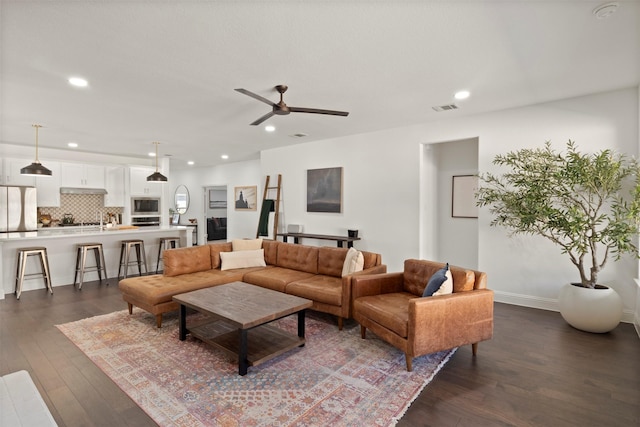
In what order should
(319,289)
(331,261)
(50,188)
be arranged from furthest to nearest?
(50,188), (331,261), (319,289)

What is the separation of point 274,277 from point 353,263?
1.08m

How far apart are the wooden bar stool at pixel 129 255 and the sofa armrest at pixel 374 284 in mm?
4525

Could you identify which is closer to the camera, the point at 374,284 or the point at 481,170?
the point at 374,284

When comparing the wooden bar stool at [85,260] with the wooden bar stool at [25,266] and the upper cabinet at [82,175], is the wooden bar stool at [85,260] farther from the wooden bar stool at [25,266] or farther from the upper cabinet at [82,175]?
the upper cabinet at [82,175]

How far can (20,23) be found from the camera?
2.28 meters

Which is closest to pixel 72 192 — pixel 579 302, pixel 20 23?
pixel 20 23

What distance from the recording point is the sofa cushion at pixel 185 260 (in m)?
4.25

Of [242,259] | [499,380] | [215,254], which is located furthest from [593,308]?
[215,254]

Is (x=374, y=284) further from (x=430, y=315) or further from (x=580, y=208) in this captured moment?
(x=580, y=208)

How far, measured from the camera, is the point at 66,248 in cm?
544

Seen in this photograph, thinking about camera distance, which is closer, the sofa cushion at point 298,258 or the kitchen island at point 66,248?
the sofa cushion at point 298,258

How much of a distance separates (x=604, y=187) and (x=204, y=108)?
15.8 ft

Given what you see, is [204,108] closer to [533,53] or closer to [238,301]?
[238,301]

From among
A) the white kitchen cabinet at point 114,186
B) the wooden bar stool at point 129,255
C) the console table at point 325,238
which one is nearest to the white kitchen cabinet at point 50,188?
the white kitchen cabinet at point 114,186
